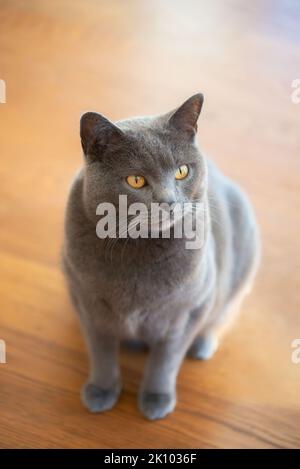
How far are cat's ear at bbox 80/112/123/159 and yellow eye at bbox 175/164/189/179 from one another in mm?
109

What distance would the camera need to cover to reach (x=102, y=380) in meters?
1.22

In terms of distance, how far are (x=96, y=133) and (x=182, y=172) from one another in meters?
0.15

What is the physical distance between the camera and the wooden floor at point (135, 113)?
4.05 ft

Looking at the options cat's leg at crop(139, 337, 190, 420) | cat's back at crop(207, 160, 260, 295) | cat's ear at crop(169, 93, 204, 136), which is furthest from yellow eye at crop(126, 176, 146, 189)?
cat's leg at crop(139, 337, 190, 420)

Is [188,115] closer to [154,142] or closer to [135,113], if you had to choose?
[154,142]

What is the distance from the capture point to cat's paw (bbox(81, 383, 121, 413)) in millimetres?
1225

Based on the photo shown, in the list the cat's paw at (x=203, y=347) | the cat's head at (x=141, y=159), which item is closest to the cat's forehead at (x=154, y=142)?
the cat's head at (x=141, y=159)

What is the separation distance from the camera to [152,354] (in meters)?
1.18

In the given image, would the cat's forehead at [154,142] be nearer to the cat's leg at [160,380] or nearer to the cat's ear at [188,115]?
the cat's ear at [188,115]

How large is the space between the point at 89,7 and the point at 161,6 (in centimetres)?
28

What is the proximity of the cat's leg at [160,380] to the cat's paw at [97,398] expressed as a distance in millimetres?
64

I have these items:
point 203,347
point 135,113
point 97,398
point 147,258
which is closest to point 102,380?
point 97,398
